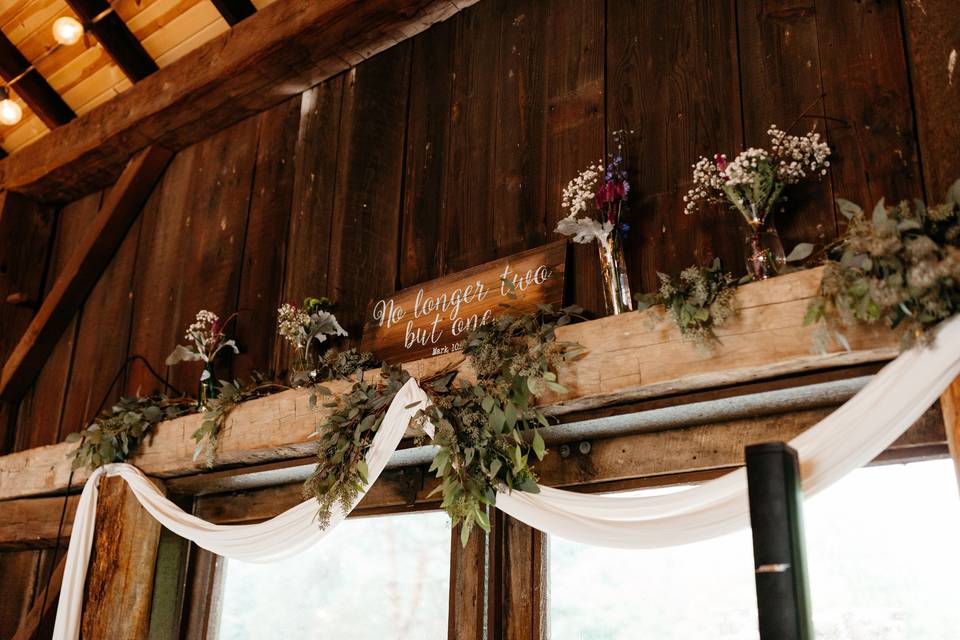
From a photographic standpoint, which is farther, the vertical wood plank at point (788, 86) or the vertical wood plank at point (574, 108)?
the vertical wood plank at point (574, 108)

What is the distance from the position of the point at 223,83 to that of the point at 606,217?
2141 mm

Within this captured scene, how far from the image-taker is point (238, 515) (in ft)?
11.9

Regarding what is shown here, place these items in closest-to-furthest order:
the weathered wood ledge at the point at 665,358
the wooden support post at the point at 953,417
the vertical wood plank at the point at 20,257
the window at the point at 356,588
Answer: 1. the wooden support post at the point at 953,417
2. the weathered wood ledge at the point at 665,358
3. the window at the point at 356,588
4. the vertical wood plank at the point at 20,257

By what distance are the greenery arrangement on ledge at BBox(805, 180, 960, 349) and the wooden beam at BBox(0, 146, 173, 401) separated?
139 inches

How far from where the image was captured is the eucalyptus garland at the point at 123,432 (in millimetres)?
3492

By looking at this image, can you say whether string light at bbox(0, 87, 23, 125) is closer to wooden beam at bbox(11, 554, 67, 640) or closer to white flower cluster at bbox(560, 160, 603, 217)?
wooden beam at bbox(11, 554, 67, 640)

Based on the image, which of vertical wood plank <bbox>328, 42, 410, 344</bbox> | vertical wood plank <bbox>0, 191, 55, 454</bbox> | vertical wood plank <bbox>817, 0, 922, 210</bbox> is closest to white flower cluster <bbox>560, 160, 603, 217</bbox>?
vertical wood plank <bbox>817, 0, 922, 210</bbox>

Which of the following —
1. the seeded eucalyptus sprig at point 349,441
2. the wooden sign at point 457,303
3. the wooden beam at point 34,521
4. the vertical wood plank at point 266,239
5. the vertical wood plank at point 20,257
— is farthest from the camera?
the vertical wood plank at point 20,257

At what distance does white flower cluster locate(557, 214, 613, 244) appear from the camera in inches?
101

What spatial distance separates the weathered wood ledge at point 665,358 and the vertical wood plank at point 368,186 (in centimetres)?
49

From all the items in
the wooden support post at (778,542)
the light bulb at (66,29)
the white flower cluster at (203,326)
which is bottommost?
the wooden support post at (778,542)

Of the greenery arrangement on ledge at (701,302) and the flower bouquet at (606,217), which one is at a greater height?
the flower bouquet at (606,217)

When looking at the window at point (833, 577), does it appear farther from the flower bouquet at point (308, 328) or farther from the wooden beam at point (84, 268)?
the wooden beam at point (84, 268)

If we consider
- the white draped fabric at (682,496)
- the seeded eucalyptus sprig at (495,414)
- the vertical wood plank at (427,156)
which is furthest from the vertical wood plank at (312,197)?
the seeded eucalyptus sprig at (495,414)
